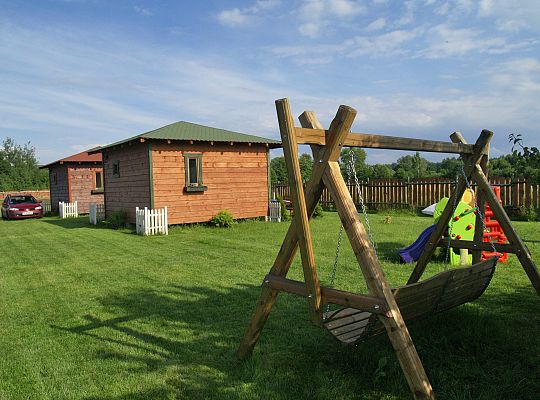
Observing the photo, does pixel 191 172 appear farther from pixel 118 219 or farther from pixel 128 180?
pixel 118 219

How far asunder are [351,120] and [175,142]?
12.7 meters

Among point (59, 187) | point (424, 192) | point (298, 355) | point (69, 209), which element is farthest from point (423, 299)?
point (59, 187)

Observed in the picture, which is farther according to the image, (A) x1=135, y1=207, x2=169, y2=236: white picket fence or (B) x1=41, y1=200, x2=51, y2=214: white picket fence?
(B) x1=41, y1=200, x2=51, y2=214: white picket fence

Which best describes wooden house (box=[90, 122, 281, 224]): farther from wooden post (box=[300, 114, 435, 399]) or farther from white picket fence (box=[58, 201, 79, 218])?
wooden post (box=[300, 114, 435, 399])

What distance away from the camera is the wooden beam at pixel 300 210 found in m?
3.24

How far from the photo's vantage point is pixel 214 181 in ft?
53.1

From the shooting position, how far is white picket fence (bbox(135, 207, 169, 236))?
14.0 m

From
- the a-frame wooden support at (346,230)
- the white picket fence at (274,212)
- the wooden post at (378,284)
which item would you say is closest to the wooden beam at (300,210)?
the a-frame wooden support at (346,230)

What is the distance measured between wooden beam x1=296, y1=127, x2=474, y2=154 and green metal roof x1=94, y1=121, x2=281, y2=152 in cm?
1161

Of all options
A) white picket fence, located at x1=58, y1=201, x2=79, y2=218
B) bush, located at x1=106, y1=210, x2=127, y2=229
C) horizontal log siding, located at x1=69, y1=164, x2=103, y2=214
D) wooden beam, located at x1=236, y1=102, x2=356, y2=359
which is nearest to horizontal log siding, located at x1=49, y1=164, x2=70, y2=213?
horizontal log siding, located at x1=69, y1=164, x2=103, y2=214

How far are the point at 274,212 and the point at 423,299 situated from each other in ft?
46.2

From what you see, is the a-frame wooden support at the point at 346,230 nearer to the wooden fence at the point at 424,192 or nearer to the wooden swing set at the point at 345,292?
the wooden swing set at the point at 345,292

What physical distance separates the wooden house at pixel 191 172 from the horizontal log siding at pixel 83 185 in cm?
794

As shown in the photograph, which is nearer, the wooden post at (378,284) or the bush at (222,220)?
the wooden post at (378,284)
